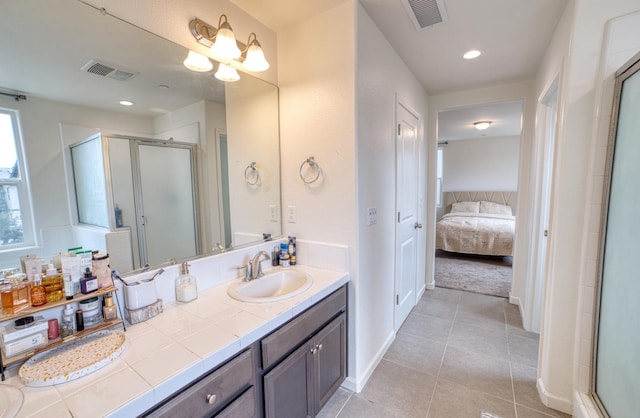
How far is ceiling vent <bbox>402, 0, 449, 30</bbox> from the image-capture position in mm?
1615

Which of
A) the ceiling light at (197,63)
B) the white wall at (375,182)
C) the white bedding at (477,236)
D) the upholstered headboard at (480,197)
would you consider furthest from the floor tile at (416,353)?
the upholstered headboard at (480,197)

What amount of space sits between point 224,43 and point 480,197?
7.15m

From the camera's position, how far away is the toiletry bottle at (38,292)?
91 cm

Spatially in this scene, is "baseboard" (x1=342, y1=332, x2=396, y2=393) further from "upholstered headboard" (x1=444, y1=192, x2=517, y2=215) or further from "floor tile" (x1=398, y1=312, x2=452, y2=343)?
"upholstered headboard" (x1=444, y1=192, x2=517, y2=215)

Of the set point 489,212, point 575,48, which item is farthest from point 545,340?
point 489,212

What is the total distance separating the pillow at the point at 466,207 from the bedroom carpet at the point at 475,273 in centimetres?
185

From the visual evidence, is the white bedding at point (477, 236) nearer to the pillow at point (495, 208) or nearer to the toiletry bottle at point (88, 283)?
the pillow at point (495, 208)

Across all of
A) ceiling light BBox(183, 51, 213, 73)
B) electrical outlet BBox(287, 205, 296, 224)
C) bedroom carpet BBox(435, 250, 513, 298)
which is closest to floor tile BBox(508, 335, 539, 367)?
bedroom carpet BBox(435, 250, 513, 298)

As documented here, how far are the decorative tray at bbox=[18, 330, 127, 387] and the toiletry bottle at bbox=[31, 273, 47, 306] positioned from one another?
0.16 meters

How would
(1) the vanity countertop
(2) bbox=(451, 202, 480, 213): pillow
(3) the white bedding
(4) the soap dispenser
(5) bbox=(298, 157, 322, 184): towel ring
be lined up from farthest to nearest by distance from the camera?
1. (2) bbox=(451, 202, 480, 213): pillow
2. (3) the white bedding
3. (5) bbox=(298, 157, 322, 184): towel ring
4. (4) the soap dispenser
5. (1) the vanity countertop

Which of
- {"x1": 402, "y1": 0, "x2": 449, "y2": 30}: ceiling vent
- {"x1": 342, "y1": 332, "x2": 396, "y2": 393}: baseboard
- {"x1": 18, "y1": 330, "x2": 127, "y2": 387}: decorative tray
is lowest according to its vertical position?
{"x1": 342, "y1": 332, "x2": 396, "y2": 393}: baseboard

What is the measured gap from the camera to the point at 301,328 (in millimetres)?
1341

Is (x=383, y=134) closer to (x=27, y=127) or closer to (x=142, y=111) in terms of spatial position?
(x=142, y=111)

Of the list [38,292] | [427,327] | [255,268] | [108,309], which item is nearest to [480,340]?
[427,327]
